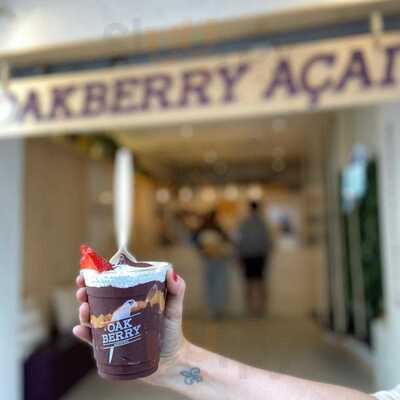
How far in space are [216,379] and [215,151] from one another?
626 cm

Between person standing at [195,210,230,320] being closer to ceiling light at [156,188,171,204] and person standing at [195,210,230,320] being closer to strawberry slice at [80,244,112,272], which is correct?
ceiling light at [156,188,171,204]

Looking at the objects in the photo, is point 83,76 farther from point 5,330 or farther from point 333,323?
point 333,323

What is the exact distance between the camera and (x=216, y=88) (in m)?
1.99

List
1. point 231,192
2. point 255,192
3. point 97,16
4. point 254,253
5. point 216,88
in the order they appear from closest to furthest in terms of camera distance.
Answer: point 216,88 → point 97,16 → point 254,253 → point 255,192 → point 231,192

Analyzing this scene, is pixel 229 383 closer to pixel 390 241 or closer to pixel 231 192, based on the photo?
pixel 390 241

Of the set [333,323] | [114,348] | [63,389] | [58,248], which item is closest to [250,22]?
[114,348]

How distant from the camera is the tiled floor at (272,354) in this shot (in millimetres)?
2955

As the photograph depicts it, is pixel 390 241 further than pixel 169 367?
Yes

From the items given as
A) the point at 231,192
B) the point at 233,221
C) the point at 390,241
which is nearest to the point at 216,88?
the point at 390,241

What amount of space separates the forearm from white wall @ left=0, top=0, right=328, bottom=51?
71.3 inches

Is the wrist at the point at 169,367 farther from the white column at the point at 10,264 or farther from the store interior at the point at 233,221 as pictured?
the white column at the point at 10,264

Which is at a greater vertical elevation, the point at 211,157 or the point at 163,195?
the point at 211,157

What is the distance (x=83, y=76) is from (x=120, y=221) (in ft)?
5.12

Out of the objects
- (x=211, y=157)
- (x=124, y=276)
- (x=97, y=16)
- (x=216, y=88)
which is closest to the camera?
(x=124, y=276)
